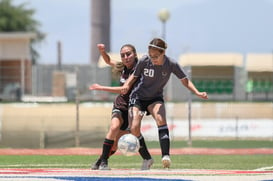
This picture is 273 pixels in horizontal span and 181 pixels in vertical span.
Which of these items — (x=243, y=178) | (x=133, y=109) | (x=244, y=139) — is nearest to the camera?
(x=243, y=178)

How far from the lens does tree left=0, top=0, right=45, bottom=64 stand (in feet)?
274

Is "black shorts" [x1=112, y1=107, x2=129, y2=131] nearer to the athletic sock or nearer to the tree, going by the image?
the athletic sock

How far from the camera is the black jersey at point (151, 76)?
1180cm

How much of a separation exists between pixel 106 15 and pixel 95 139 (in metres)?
42.1

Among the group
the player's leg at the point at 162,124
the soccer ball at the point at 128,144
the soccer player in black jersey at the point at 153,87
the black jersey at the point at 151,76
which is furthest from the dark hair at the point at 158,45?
the soccer ball at the point at 128,144

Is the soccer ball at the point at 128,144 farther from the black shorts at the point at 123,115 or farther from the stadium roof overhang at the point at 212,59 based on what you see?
the stadium roof overhang at the point at 212,59

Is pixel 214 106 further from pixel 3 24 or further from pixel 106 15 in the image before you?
pixel 3 24

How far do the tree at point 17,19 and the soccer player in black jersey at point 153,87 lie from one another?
70678 mm

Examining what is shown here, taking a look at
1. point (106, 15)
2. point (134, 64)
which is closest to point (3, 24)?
point (106, 15)

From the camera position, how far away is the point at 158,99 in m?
12.0

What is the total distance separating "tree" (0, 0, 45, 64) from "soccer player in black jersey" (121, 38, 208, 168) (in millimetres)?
70678

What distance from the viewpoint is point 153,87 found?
39.0 ft

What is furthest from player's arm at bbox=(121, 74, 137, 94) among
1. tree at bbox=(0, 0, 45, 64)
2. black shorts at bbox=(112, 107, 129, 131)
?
tree at bbox=(0, 0, 45, 64)

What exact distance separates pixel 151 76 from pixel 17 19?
242 ft
